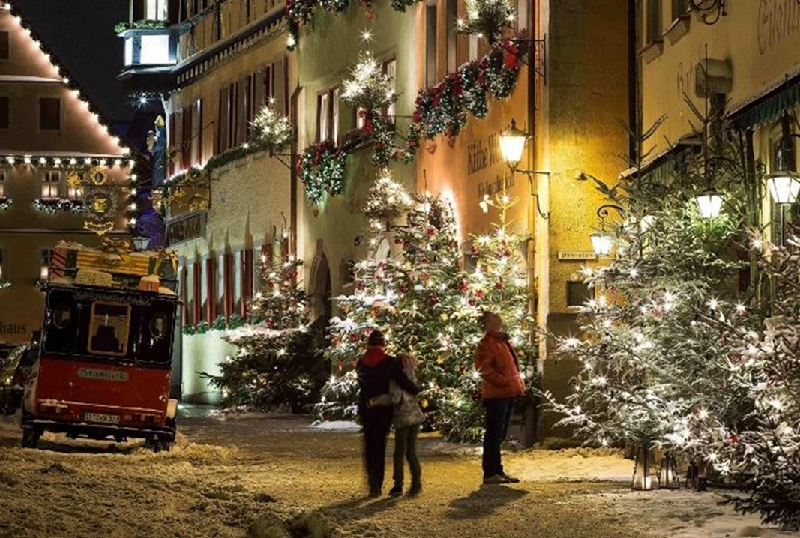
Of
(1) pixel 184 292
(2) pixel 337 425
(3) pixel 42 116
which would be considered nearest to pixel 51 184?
(3) pixel 42 116

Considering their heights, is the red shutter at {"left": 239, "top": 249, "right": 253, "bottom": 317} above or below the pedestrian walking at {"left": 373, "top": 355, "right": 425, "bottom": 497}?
above

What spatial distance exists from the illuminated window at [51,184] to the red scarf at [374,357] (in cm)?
4463

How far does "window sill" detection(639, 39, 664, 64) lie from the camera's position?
22656 millimetres

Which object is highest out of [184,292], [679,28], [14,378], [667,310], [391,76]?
[391,76]

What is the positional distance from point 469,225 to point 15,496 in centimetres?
1414

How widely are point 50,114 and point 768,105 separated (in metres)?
46.3

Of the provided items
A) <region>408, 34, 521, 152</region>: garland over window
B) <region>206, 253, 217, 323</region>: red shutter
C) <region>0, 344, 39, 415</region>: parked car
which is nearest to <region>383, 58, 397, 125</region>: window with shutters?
<region>408, 34, 521, 152</region>: garland over window

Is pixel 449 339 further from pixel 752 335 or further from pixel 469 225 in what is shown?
Answer: pixel 752 335

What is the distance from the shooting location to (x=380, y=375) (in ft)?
61.3

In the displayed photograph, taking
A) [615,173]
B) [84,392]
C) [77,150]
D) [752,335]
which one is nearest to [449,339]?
[615,173]

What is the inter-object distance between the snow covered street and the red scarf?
4.00 ft

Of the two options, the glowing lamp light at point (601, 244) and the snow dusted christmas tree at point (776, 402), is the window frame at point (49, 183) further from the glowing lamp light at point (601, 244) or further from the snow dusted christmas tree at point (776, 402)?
the snow dusted christmas tree at point (776, 402)

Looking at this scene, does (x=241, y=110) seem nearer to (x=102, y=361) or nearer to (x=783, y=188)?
(x=102, y=361)

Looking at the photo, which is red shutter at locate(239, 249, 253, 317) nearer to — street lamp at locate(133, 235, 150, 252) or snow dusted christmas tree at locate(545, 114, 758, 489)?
street lamp at locate(133, 235, 150, 252)
